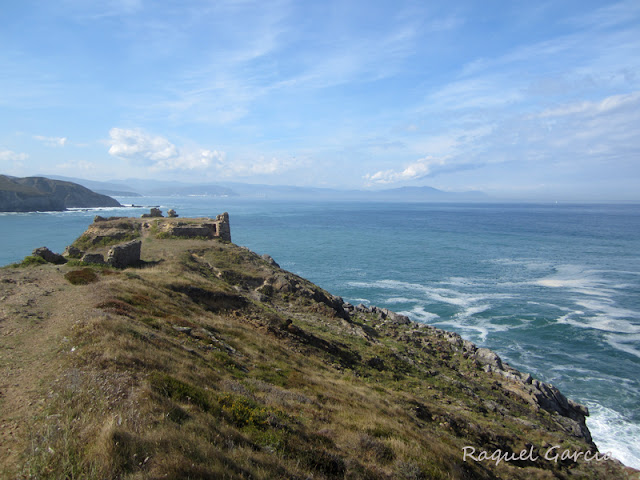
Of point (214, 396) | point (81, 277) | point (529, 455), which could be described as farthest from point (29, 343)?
point (529, 455)

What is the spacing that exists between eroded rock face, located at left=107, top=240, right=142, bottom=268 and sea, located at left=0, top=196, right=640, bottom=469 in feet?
92.3

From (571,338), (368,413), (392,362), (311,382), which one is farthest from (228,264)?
(571,338)

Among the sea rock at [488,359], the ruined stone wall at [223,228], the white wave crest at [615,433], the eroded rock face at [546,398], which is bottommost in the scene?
the white wave crest at [615,433]

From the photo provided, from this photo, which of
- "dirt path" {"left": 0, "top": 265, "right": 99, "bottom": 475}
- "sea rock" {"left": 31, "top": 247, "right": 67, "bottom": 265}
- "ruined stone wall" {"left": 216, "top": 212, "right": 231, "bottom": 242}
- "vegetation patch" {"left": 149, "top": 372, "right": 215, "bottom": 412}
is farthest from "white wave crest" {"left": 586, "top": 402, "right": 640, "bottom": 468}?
"ruined stone wall" {"left": 216, "top": 212, "right": 231, "bottom": 242}

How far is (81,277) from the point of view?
72.0 feet

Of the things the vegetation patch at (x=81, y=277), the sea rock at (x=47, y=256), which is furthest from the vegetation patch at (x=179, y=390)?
the sea rock at (x=47, y=256)

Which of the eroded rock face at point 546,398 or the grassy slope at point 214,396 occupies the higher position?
the grassy slope at point 214,396

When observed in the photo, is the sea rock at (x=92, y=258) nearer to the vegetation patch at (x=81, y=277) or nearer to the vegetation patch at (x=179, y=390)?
the vegetation patch at (x=81, y=277)

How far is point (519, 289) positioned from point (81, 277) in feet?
182

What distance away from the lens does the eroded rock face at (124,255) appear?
1155 inches

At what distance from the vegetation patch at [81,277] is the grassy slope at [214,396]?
4.2 inches

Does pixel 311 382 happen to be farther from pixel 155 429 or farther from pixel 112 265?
pixel 112 265

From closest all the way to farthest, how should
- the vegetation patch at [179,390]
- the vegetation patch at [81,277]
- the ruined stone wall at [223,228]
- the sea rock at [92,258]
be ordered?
the vegetation patch at [179,390], the vegetation patch at [81,277], the sea rock at [92,258], the ruined stone wall at [223,228]

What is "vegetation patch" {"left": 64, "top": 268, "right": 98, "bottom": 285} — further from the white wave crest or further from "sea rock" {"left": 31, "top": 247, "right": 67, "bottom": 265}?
the white wave crest
